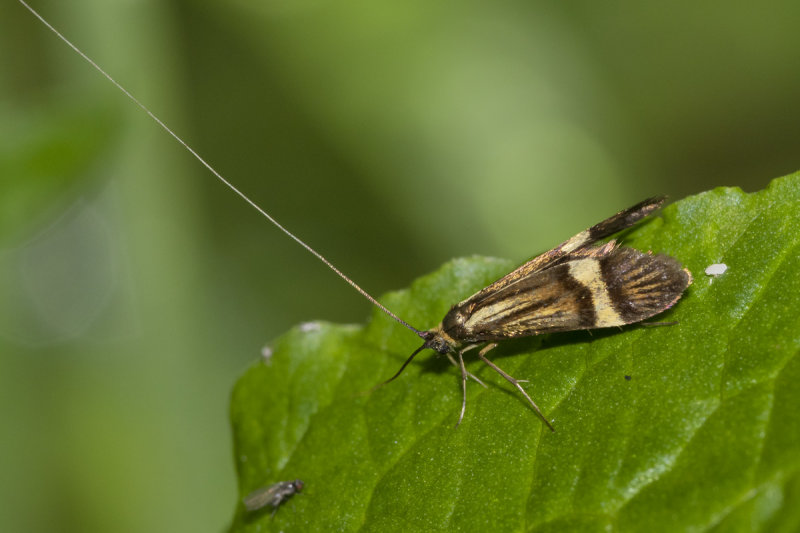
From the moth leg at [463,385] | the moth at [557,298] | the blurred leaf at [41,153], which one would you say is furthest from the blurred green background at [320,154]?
the moth leg at [463,385]

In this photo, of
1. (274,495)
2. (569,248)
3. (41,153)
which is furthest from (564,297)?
(41,153)

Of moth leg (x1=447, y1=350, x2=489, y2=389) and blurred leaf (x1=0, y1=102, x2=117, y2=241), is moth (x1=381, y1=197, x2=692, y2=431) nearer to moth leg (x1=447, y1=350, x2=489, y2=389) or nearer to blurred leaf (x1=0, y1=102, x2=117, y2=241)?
moth leg (x1=447, y1=350, x2=489, y2=389)

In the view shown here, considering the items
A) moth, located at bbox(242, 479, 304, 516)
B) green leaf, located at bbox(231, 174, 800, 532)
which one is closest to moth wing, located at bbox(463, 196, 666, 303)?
green leaf, located at bbox(231, 174, 800, 532)

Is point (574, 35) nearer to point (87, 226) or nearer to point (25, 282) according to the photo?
point (87, 226)

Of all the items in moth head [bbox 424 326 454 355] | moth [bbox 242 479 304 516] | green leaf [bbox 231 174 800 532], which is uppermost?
moth head [bbox 424 326 454 355]

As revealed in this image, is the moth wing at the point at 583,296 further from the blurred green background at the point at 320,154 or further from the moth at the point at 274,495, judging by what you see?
the blurred green background at the point at 320,154

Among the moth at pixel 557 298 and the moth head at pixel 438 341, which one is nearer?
the moth at pixel 557 298

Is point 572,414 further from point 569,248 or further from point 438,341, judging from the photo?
point 569,248
